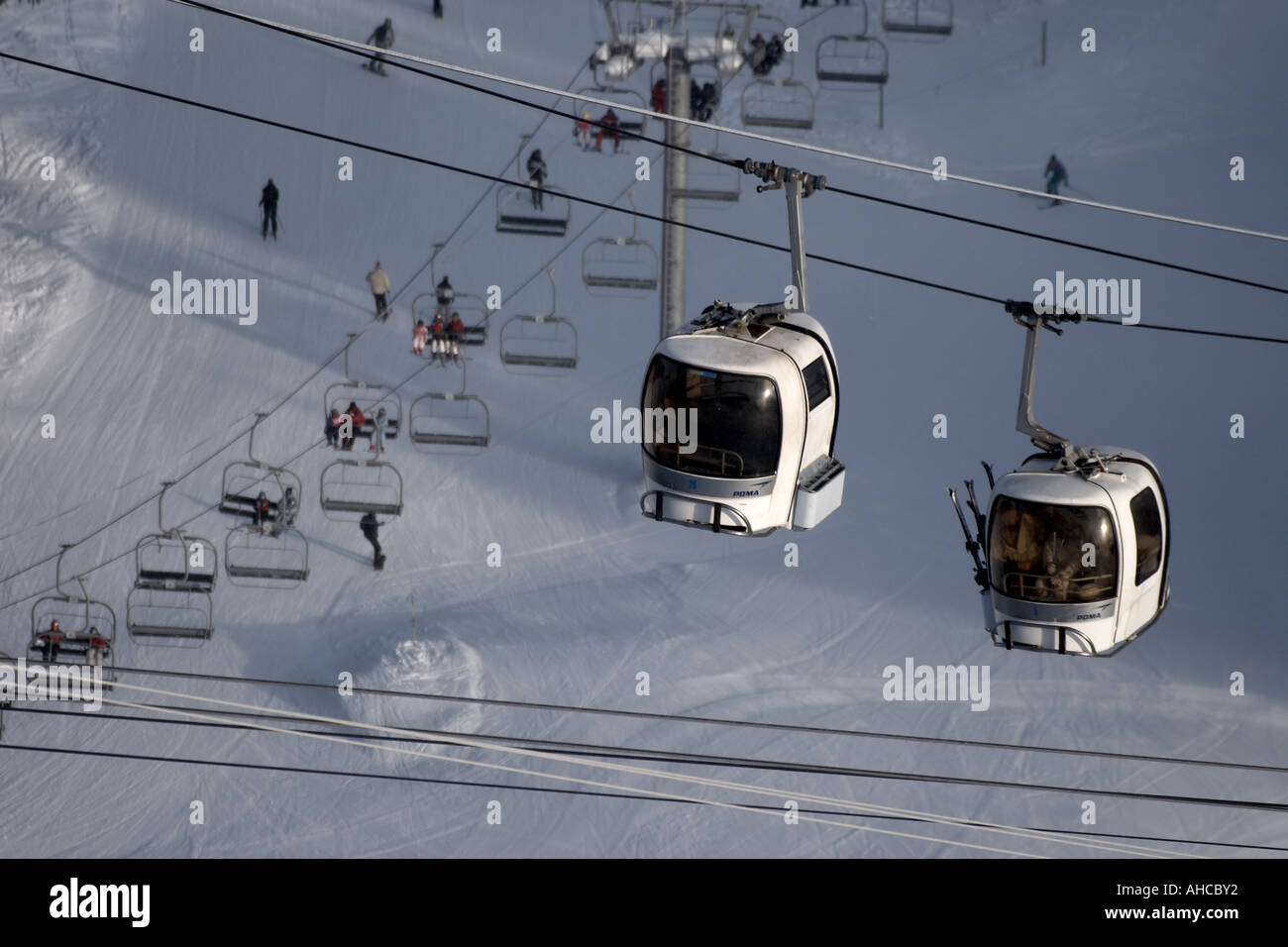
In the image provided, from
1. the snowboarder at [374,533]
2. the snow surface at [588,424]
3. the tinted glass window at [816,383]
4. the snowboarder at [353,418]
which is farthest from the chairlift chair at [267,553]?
the tinted glass window at [816,383]

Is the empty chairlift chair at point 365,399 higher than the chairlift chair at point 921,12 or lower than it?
lower

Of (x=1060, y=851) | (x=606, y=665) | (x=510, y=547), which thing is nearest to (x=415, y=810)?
(x=606, y=665)

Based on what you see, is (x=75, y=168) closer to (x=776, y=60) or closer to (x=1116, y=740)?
(x=776, y=60)

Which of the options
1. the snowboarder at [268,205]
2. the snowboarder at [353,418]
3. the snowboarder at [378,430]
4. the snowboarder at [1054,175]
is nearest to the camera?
the snowboarder at [378,430]

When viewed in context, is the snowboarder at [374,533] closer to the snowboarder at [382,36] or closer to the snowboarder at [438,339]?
the snowboarder at [438,339]

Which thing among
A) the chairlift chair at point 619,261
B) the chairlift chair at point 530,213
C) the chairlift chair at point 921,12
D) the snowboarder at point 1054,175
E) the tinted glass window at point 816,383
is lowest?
the tinted glass window at point 816,383

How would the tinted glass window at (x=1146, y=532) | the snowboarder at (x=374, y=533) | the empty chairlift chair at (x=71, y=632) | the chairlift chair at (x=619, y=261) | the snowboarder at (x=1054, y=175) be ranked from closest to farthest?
1. the tinted glass window at (x=1146, y=532)
2. the empty chairlift chair at (x=71, y=632)
3. the snowboarder at (x=374, y=533)
4. the chairlift chair at (x=619, y=261)
5. the snowboarder at (x=1054, y=175)
